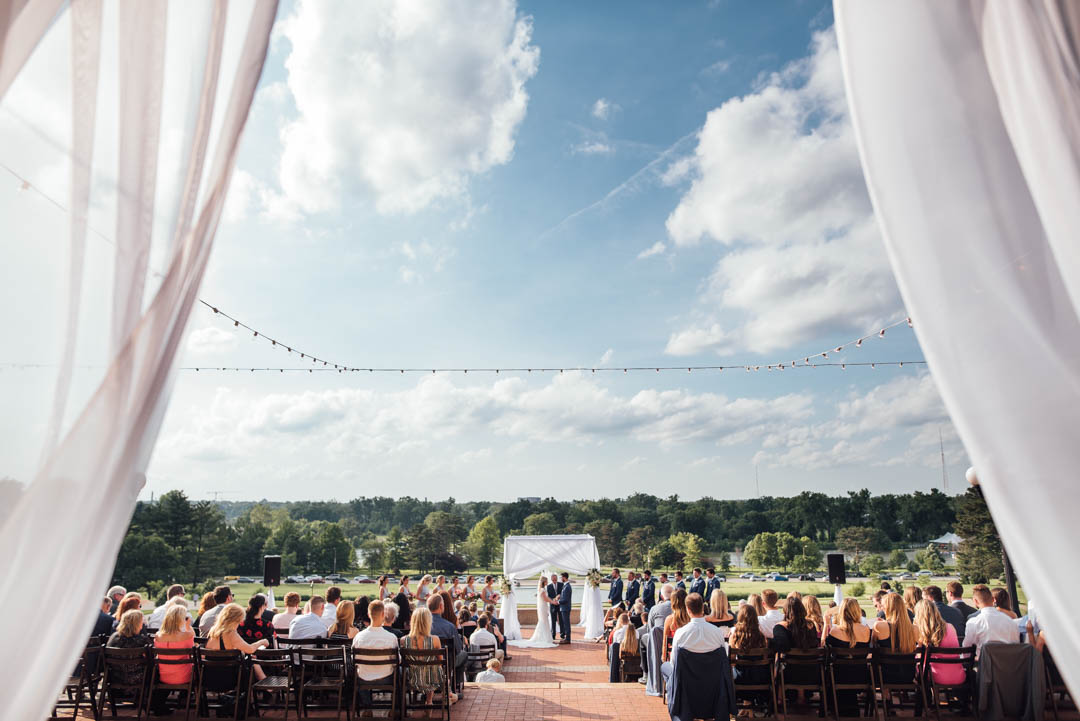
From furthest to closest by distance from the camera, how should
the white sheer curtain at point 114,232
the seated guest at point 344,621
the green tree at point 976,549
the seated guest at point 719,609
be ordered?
the green tree at point 976,549 < the seated guest at point 344,621 < the seated guest at point 719,609 < the white sheer curtain at point 114,232

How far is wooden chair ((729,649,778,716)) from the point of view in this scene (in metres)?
5.23

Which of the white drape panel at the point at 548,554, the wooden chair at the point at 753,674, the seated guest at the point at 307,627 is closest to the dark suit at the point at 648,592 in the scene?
the white drape panel at the point at 548,554

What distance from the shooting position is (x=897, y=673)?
5.23 m

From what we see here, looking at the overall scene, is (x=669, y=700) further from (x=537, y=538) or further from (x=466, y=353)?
(x=537, y=538)

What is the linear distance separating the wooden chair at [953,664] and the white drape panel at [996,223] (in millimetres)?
4665

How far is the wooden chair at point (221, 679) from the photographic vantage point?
5.14m

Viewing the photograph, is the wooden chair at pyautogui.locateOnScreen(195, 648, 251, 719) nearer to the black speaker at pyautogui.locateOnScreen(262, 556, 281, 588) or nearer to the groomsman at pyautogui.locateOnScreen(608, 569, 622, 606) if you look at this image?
the black speaker at pyautogui.locateOnScreen(262, 556, 281, 588)

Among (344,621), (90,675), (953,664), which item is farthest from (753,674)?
(90,675)

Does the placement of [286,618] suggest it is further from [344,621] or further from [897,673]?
[897,673]

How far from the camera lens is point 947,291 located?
1.57m

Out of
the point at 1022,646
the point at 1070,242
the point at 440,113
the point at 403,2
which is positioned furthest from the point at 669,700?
the point at 440,113

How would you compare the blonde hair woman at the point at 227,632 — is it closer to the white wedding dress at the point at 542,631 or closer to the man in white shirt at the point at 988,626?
the man in white shirt at the point at 988,626

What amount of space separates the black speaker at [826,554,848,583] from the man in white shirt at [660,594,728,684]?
8.49 meters

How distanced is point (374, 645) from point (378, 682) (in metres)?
0.30
